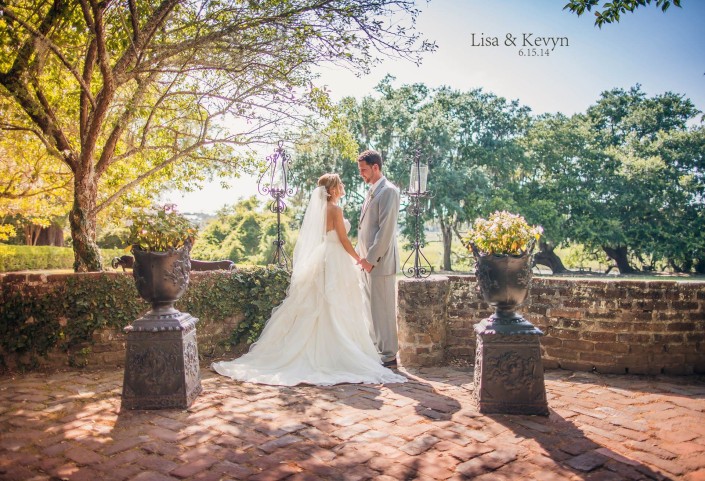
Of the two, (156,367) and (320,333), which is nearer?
(156,367)

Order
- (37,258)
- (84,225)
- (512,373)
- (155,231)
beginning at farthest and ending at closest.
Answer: (37,258)
(84,225)
(155,231)
(512,373)

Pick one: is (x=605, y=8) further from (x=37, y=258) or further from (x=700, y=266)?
(x=700, y=266)

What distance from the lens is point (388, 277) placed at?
557 cm

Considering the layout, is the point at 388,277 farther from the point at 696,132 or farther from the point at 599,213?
the point at 696,132

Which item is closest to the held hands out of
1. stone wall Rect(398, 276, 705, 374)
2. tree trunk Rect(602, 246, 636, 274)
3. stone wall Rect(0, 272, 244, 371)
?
stone wall Rect(398, 276, 705, 374)

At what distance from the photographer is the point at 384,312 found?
5562mm

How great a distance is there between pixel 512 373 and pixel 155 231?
3.23 metres

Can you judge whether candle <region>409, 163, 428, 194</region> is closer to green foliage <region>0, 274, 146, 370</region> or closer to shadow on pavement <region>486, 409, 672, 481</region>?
shadow on pavement <region>486, 409, 672, 481</region>

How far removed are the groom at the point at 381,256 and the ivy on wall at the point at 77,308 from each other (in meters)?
1.50

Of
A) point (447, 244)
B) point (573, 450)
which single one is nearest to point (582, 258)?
point (447, 244)

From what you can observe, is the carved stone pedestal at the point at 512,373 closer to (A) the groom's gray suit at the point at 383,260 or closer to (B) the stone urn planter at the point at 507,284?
(B) the stone urn planter at the point at 507,284

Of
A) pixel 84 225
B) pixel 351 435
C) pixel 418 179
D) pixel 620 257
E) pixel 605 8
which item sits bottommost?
pixel 351 435

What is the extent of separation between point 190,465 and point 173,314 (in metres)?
1.56

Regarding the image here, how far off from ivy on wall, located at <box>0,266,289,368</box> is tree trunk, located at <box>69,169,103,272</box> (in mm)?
1359
